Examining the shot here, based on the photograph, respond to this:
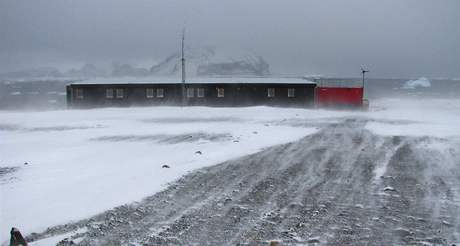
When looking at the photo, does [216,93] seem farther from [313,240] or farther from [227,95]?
[313,240]

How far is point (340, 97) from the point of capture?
53125 millimetres

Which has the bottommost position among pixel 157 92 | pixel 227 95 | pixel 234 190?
pixel 234 190

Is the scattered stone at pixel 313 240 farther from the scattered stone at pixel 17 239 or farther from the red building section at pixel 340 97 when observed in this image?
the red building section at pixel 340 97

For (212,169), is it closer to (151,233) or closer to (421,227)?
(151,233)

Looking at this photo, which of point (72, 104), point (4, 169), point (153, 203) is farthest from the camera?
point (72, 104)

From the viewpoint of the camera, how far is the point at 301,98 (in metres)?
51.9

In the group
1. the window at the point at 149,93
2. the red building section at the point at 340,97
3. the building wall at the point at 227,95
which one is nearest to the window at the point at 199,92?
the building wall at the point at 227,95

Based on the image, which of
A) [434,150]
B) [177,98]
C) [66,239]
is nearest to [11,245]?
[66,239]

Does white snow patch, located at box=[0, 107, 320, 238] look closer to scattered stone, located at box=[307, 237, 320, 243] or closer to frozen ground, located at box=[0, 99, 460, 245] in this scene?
frozen ground, located at box=[0, 99, 460, 245]

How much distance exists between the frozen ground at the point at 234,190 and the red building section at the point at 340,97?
32130 mm

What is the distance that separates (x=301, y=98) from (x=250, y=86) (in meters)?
5.93

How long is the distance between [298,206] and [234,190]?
1.99 meters

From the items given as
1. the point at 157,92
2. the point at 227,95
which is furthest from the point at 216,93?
the point at 157,92

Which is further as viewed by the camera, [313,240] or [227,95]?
[227,95]
